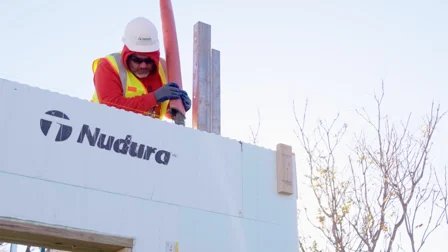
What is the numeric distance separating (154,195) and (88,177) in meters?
0.60

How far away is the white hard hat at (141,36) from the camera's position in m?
6.37

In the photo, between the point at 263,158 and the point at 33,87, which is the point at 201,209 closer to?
the point at 263,158

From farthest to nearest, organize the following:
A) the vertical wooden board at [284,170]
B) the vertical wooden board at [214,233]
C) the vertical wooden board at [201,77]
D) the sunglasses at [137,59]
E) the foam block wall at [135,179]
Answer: the vertical wooden board at [201,77]
the sunglasses at [137,59]
the vertical wooden board at [284,170]
the vertical wooden board at [214,233]
the foam block wall at [135,179]

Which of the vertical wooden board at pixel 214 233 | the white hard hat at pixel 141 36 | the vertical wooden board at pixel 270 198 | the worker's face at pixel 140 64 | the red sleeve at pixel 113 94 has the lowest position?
the vertical wooden board at pixel 214 233

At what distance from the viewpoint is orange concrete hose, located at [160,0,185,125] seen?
252 inches

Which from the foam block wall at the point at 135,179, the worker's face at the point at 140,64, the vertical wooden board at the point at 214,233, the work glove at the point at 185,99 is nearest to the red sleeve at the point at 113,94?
the worker's face at the point at 140,64

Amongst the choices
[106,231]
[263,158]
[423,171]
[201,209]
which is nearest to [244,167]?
[263,158]

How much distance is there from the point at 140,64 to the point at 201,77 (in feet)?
3.72

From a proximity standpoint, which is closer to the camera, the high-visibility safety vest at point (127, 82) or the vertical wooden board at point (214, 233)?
the vertical wooden board at point (214, 233)

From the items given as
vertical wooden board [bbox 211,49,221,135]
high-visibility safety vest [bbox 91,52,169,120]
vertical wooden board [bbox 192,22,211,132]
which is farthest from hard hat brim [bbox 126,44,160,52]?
vertical wooden board [bbox 211,49,221,135]

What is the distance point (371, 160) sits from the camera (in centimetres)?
1357

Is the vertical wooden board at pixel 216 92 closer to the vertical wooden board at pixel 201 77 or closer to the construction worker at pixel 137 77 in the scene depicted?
the vertical wooden board at pixel 201 77

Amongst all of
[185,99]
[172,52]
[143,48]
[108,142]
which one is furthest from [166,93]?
[108,142]

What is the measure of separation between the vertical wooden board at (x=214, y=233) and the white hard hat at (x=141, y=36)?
2007 millimetres
